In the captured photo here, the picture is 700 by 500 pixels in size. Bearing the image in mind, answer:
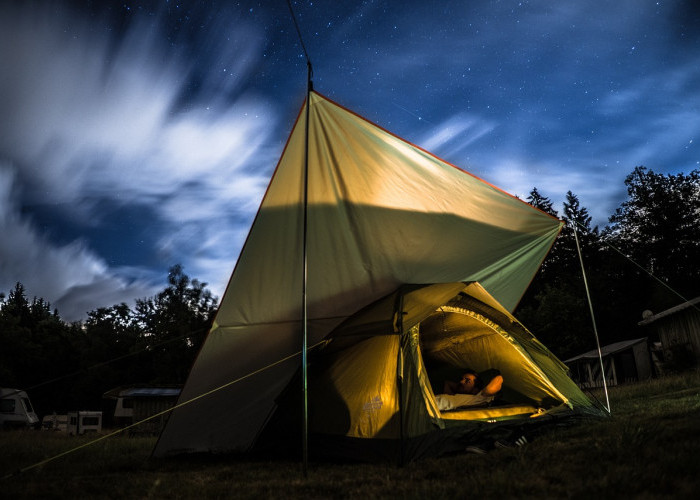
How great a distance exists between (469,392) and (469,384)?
0.33 feet

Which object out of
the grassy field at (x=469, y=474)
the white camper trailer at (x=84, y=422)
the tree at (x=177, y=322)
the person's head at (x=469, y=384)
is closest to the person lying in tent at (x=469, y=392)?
the person's head at (x=469, y=384)

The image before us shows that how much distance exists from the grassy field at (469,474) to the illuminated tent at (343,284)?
63cm

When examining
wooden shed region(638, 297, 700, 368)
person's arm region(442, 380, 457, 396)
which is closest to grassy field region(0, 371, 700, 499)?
person's arm region(442, 380, 457, 396)

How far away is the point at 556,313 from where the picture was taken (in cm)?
3098

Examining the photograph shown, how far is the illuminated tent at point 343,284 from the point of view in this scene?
536 cm

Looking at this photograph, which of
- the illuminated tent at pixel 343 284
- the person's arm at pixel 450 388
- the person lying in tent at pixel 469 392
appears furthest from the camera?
the person's arm at pixel 450 388

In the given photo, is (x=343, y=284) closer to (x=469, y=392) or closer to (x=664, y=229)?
(x=469, y=392)

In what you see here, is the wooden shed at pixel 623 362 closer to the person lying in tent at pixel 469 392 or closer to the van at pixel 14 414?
the person lying in tent at pixel 469 392

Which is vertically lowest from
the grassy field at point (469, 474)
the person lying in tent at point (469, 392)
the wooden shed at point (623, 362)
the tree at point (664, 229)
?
the wooden shed at point (623, 362)

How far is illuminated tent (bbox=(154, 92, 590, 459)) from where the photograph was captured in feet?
17.6

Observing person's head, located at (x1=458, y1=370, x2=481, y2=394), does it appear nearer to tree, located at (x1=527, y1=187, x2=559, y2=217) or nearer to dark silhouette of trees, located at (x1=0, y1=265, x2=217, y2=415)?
dark silhouette of trees, located at (x1=0, y1=265, x2=217, y2=415)

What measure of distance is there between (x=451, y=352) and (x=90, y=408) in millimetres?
36214

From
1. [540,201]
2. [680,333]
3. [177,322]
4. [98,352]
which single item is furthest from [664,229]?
[98,352]

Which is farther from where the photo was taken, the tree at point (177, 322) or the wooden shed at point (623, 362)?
the tree at point (177, 322)
